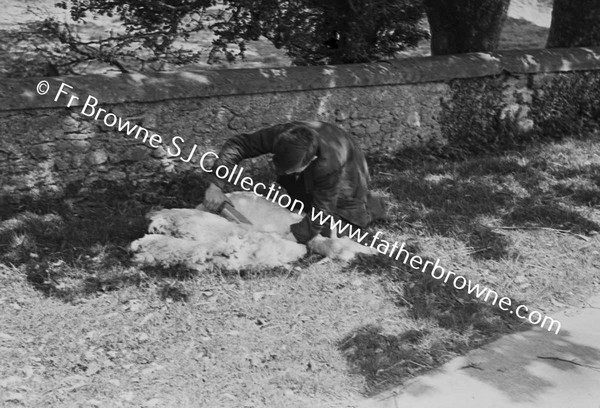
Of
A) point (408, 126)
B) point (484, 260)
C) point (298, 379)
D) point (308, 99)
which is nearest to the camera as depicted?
point (298, 379)

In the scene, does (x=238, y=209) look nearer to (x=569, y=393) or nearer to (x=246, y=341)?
(x=246, y=341)

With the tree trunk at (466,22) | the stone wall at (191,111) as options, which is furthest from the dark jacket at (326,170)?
the tree trunk at (466,22)

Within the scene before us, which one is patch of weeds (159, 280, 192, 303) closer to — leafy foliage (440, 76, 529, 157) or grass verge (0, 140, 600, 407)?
grass verge (0, 140, 600, 407)

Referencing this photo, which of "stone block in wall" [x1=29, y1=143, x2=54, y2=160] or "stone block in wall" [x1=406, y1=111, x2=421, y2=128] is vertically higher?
"stone block in wall" [x1=406, y1=111, x2=421, y2=128]

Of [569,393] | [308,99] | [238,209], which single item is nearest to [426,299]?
[569,393]

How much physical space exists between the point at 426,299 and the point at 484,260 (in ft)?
3.00

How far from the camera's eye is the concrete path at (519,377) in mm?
4668

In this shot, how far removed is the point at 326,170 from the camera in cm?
603

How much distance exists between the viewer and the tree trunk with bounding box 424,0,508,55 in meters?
9.76

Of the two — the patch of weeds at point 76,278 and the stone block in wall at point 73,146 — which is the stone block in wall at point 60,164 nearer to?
the stone block in wall at point 73,146

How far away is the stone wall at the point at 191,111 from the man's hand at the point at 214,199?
141 centimetres

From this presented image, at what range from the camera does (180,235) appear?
19.7 feet

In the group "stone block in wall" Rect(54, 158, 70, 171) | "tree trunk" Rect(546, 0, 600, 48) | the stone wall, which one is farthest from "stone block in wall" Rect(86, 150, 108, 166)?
"tree trunk" Rect(546, 0, 600, 48)

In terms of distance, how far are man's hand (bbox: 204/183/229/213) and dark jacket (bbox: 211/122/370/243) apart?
56 millimetres
